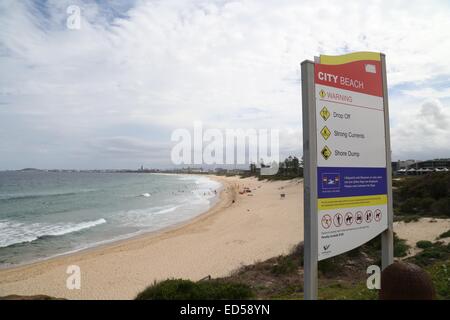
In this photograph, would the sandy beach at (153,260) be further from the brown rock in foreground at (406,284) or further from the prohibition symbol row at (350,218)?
the brown rock in foreground at (406,284)

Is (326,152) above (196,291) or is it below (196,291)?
above

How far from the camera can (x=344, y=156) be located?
147 inches

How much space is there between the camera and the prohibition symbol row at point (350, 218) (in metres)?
3.61

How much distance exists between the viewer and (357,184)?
3.86m

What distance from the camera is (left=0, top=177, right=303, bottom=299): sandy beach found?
1127 cm

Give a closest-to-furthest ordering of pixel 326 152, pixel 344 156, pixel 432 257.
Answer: pixel 326 152 < pixel 344 156 < pixel 432 257

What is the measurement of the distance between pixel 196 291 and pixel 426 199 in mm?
17528

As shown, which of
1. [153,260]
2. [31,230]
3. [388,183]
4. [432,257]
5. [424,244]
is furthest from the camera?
[31,230]

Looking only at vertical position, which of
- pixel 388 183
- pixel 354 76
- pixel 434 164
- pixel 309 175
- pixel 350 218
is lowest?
pixel 350 218

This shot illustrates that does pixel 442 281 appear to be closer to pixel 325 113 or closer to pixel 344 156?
pixel 344 156

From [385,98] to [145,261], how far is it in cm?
1264

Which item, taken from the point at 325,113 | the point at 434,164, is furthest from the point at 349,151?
the point at 434,164

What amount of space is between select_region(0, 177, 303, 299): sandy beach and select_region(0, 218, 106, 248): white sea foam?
648 centimetres

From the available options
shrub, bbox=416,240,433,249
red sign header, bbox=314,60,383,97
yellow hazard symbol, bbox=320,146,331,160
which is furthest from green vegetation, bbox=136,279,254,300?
shrub, bbox=416,240,433,249
